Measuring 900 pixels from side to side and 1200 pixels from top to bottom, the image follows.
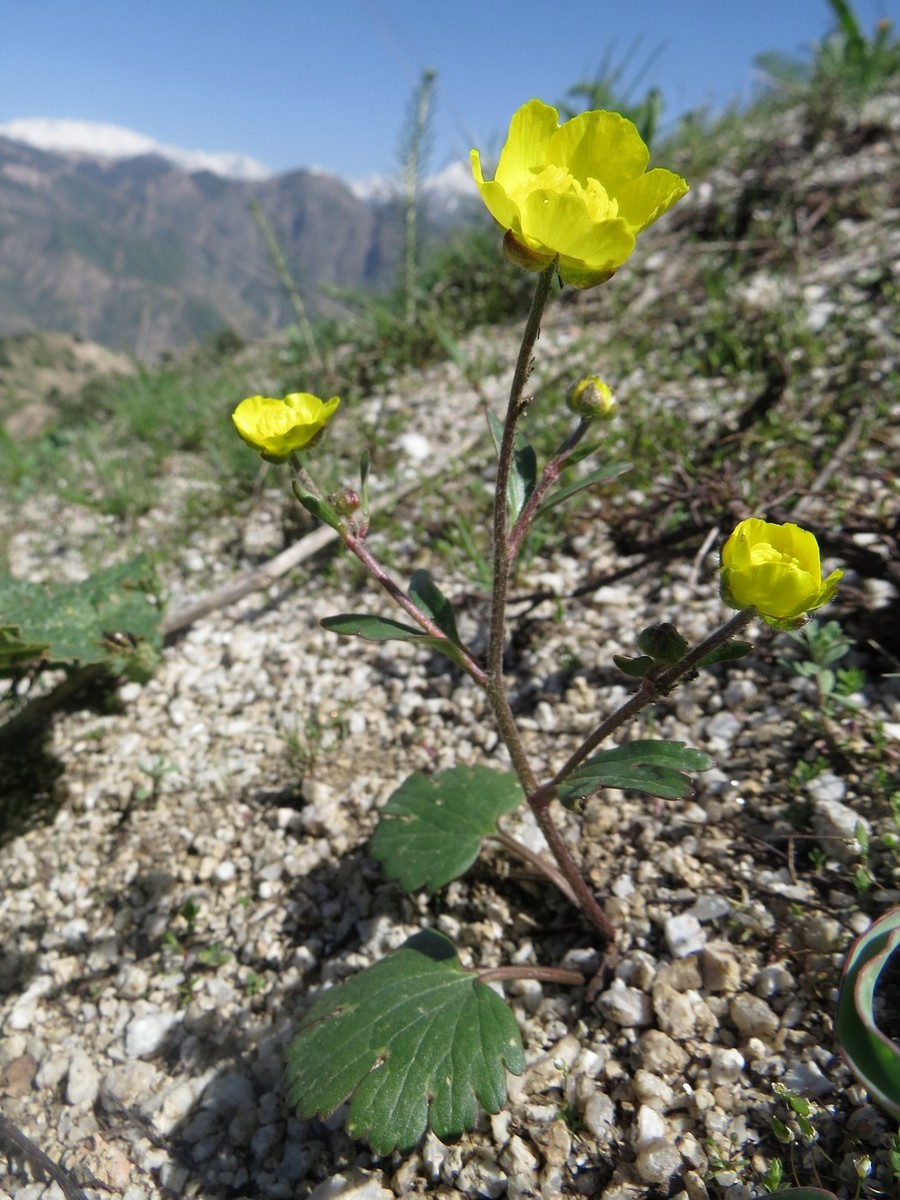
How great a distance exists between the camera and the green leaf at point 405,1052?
130cm

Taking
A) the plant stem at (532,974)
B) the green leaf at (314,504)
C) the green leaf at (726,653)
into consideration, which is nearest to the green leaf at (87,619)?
the green leaf at (314,504)

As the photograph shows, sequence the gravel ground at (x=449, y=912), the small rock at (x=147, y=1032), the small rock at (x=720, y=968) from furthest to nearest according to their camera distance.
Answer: the small rock at (x=147, y=1032) < the small rock at (x=720, y=968) < the gravel ground at (x=449, y=912)

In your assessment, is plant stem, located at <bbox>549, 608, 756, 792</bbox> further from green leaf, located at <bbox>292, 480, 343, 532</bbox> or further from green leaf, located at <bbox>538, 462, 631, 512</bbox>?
green leaf, located at <bbox>292, 480, 343, 532</bbox>

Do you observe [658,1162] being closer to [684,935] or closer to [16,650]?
[684,935]

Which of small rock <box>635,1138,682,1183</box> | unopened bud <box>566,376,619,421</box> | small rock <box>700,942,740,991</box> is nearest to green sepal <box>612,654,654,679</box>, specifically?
unopened bud <box>566,376,619,421</box>

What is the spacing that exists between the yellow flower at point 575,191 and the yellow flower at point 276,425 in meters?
Result: 0.46

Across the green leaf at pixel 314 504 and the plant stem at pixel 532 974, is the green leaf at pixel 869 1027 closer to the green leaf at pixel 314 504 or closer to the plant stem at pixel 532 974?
the plant stem at pixel 532 974

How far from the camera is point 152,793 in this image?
2.29 metres

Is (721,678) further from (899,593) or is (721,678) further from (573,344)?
(573,344)

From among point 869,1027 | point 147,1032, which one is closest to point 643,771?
point 869,1027

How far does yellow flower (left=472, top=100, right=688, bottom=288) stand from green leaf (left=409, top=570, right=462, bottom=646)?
62 centimetres

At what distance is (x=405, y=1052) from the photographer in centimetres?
138

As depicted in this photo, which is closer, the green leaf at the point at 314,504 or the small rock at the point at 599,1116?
the green leaf at the point at 314,504

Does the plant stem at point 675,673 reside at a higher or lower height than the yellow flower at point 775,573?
lower
